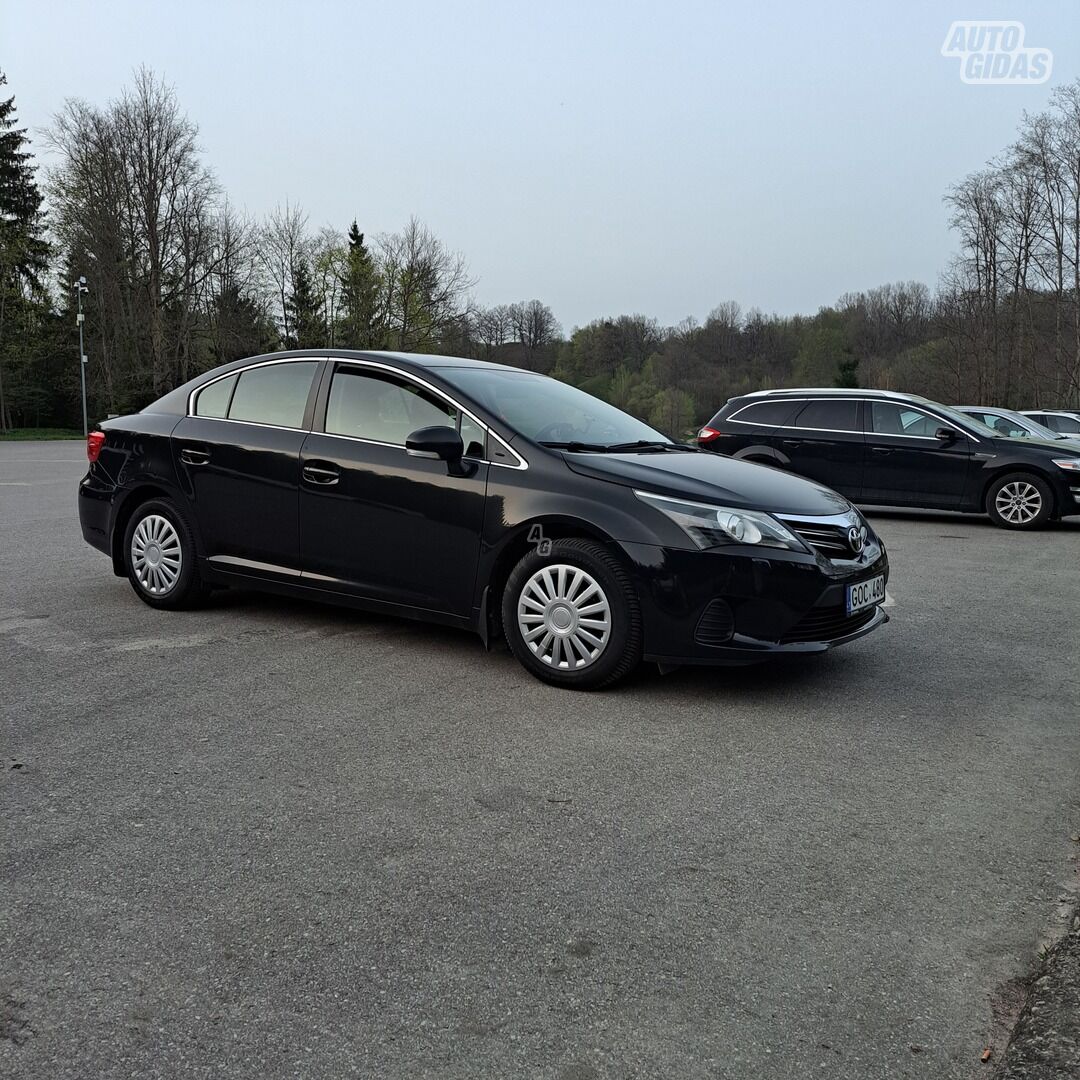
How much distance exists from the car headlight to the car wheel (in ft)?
31.3

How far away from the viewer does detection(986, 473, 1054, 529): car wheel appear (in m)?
13.2

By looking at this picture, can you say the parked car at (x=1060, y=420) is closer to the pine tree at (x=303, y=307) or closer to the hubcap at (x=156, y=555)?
the hubcap at (x=156, y=555)

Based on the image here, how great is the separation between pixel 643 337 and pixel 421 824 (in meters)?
84.0

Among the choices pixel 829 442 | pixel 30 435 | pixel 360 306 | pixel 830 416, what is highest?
pixel 360 306

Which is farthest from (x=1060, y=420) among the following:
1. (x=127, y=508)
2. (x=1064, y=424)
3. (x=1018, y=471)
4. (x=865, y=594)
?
(x=127, y=508)

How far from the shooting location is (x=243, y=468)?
245 inches

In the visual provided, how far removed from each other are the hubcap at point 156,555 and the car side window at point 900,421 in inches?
393

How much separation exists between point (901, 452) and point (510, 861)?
11823 millimetres

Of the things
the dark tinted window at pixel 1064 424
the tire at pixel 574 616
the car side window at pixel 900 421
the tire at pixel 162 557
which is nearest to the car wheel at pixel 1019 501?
the car side window at pixel 900 421

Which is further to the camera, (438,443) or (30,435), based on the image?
(30,435)

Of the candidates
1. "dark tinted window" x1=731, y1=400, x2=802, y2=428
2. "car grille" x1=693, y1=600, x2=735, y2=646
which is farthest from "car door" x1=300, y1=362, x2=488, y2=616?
"dark tinted window" x1=731, y1=400, x2=802, y2=428

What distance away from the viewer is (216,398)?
659cm

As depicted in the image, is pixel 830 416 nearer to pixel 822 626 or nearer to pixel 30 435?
pixel 822 626

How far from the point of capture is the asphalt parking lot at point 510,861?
2.32m
